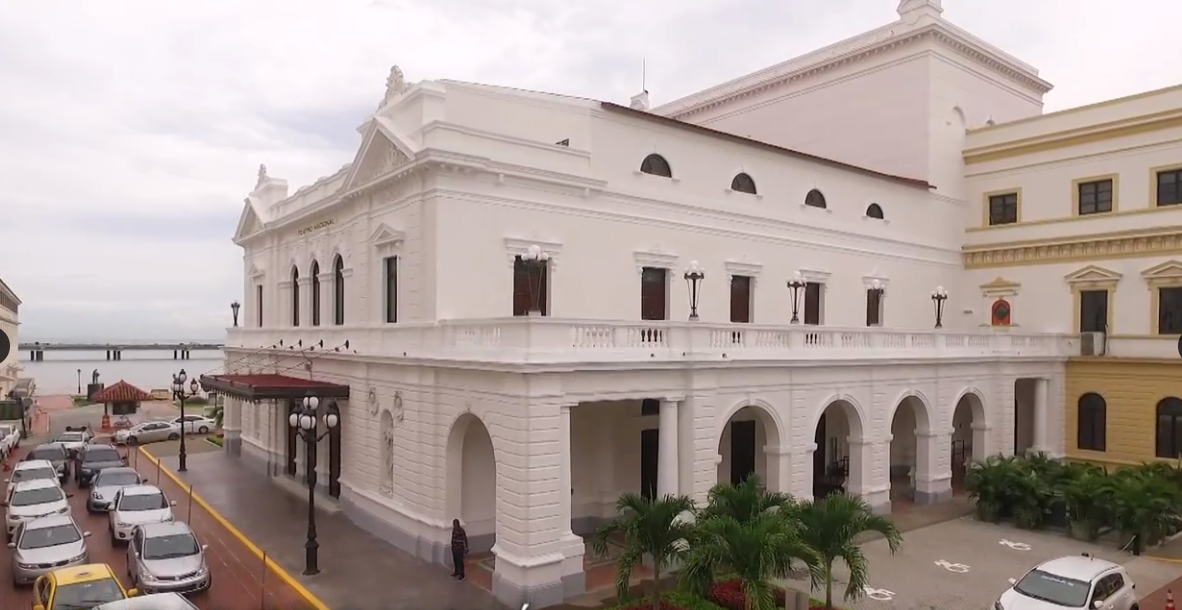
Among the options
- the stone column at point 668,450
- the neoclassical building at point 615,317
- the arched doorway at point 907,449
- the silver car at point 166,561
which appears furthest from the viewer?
the arched doorway at point 907,449

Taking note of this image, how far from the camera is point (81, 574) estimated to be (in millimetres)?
14797

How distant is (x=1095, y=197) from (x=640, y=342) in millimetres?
23585

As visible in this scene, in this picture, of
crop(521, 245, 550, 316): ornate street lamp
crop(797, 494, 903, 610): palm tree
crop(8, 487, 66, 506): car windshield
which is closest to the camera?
crop(797, 494, 903, 610): palm tree

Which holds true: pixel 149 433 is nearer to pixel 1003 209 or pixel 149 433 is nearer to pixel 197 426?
pixel 197 426

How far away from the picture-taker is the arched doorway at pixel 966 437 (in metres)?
28.1

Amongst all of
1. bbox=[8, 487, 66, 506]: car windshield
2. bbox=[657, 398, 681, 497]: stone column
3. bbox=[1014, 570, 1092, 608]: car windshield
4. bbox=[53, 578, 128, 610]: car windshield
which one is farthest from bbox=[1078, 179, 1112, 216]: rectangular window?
bbox=[8, 487, 66, 506]: car windshield

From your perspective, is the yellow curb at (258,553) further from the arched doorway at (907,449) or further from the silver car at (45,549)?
the arched doorway at (907,449)

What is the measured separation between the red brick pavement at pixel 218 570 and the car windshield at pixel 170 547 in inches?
40.7

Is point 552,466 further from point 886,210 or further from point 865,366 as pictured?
point 886,210

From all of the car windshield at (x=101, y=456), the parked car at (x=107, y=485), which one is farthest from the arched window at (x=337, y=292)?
the car windshield at (x=101, y=456)

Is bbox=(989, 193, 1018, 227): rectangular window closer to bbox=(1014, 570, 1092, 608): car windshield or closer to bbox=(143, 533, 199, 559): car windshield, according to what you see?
bbox=(1014, 570, 1092, 608): car windshield

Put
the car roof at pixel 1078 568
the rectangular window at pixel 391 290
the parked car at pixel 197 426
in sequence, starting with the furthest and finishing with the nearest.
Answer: the parked car at pixel 197 426 → the rectangular window at pixel 391 290 → the car roof at pixel 1078 568

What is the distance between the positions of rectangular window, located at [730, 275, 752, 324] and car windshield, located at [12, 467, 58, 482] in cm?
2245

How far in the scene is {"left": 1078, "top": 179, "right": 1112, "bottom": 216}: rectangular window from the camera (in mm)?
31281
